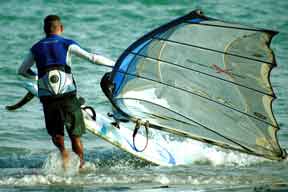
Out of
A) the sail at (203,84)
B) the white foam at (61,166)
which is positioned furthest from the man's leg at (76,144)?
the sail at (203,84)

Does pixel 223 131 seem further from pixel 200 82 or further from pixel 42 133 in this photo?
pixel 42 133

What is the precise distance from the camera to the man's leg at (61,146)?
24.4ft

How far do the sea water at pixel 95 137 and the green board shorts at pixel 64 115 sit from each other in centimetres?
40

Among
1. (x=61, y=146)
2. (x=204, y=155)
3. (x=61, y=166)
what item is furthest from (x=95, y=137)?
(x=61, y=146)

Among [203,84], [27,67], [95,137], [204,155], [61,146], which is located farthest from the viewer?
[95,137]

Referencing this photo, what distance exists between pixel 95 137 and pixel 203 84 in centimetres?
242

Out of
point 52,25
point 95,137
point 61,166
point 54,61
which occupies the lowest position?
point 61,166

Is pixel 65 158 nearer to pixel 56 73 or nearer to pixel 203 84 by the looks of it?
pixel 56 73

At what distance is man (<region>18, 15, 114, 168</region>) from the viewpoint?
23.7ft

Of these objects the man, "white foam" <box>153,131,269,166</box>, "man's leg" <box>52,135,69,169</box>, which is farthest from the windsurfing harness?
"white foam" <box>153,131,269,166</box>

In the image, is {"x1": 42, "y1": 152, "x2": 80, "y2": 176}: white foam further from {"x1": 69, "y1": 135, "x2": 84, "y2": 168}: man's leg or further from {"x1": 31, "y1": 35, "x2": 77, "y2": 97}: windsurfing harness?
{"x1": 31, "y1": 35, "x2": 77, "y2": 97}: windsurfing harness

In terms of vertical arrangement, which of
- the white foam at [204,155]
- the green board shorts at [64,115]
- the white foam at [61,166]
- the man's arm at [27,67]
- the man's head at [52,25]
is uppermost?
the man's head at [52,25]

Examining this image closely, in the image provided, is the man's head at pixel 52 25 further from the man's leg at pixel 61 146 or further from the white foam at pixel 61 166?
the white foam at pixel 61 166

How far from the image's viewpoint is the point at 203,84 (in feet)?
27.2
